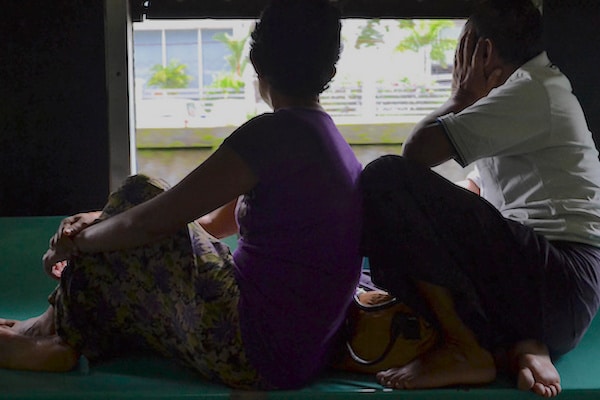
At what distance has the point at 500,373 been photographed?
157 cm

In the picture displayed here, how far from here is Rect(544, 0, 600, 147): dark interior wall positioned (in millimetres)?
2348

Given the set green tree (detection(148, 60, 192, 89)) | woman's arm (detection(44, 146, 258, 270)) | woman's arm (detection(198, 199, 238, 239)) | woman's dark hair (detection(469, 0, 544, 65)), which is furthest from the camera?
green tree (detection(148, 60, 192, 89))

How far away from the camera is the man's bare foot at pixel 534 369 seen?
4.76 ft

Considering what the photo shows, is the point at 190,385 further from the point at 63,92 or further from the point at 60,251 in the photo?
the point at 63,92

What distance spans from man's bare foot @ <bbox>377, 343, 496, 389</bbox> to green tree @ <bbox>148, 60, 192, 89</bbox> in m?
1.43

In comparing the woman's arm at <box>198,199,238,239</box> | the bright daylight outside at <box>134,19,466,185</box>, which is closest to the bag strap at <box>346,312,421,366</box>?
the woman's arm at <box>198,199,238,239</box>

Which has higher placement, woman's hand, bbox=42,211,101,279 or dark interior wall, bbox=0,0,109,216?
dark interior wall, bbox=0,0,109,216

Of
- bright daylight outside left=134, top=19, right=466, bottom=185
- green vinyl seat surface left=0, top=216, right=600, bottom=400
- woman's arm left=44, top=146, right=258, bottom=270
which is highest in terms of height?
bright daylight outside left=134, top=19, right=466, bottom=185

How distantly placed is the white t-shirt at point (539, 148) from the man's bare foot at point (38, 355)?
0.86 m

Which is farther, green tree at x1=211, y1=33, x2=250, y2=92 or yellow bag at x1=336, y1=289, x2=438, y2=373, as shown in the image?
green tree at x1=211, y1=33, x2=250, y2=92

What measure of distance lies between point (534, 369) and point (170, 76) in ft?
5.60

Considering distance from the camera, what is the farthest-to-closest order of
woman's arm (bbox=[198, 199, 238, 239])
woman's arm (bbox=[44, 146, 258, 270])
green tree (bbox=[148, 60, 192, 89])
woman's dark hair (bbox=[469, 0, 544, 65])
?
1. green tree (bbox=[148, 60, 192, 89])
2. woman's arm (bbox=[198, 199, 238, 239])
3. woman's dark hair (bbox=[469, 0, 544, 65])
4. woman's arm (bbox=[44, 146, 258, 270])

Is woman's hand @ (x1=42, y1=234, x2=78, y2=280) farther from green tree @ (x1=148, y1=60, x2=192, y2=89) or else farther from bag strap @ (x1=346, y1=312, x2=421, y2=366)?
green tree @ (x1=148, y1=60, x2=192, y2=89)

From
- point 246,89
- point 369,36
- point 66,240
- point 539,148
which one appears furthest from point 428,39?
point 66,240
